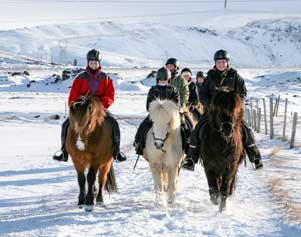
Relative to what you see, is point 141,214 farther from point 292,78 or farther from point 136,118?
point 292,78

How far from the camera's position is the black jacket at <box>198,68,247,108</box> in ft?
27.6

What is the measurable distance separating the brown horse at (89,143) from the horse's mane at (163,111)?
0.81m

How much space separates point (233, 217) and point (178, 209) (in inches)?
38.4

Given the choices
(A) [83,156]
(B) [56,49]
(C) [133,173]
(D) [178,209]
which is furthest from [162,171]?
(B) [56,49]

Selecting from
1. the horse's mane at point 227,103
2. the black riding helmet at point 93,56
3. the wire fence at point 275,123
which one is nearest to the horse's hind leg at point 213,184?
the horse's mane at point 227,103

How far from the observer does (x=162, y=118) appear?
27.2ft

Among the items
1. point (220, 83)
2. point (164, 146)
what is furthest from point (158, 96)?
point (220, 83)

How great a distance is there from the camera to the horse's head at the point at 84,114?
757cm

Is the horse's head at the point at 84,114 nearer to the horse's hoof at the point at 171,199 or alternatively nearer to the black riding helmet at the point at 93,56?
the black riding helmet at the point at 93,56

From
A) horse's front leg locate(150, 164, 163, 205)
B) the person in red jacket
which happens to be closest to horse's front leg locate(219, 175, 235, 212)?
horse's front leg locate(150, 164, 163, 205)

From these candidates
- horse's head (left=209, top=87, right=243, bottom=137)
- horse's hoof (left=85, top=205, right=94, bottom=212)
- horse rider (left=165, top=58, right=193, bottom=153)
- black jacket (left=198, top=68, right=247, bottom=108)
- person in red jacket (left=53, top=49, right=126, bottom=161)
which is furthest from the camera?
horse rider (left=165, top=58, right=193, bottom=153)

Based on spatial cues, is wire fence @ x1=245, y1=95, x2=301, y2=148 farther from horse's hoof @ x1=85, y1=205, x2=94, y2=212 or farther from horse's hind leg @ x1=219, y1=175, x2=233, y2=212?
horse's hoof @ x1=85, y1=205, x2=94, y2=212

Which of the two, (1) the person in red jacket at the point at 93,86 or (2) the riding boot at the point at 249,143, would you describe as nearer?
(2) the riding boot at the point at 249,143

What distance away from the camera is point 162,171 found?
8.68 meters
